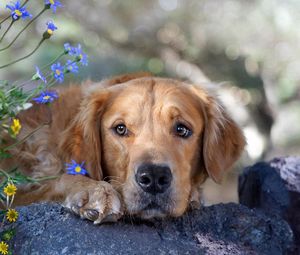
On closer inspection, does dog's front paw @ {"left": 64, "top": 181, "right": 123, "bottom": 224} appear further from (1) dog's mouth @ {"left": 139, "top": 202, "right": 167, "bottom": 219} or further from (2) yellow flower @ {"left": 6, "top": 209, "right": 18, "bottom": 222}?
(2) yellow flower @ {"left": 6, "top": 209, "right": 18, "bottom": 222}

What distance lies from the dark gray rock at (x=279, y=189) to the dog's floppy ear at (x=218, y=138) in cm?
34

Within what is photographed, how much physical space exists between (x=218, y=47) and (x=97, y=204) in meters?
6.68

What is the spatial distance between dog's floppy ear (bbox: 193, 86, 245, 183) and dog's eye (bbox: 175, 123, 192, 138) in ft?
0.61

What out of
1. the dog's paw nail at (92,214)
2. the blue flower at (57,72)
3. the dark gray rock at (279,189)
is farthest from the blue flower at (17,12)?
the dark gray rock at (279,189)

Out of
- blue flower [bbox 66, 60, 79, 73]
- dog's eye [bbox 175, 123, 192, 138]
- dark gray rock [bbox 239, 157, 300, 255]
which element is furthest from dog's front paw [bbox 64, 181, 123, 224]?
dark gray rock [bbox 239, 157, 300, 255]

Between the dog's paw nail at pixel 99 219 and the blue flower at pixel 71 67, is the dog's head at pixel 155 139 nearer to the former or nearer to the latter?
the dog's paw nail at pixel 99 219

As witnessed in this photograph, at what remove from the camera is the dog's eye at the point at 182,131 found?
402 centimetres

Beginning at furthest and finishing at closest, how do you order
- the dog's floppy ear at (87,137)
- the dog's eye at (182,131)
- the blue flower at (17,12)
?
the dog's floppy ear at (87,137)
the dog's eye at (182,131)
the blue flower at (17,12)

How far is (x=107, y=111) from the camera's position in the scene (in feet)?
14.1

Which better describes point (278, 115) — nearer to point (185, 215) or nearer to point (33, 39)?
point (33, 39)

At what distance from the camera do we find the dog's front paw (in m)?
3.19

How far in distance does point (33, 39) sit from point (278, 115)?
14.7 ft

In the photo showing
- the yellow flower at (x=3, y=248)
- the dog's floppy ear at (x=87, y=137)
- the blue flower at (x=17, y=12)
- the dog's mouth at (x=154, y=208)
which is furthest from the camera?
the dog's floppy ear at (x=87, y=137)

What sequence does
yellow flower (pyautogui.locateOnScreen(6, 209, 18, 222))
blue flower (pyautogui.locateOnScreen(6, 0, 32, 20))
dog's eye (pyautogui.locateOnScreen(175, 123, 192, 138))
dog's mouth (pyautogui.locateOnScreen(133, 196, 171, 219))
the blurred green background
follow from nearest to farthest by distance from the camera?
yellow flower (pyautogui.locateOnScreen(6, 209, 18, 222))
blue flower (pyautogui.locateOnScreen(6, 0, 32, 20))
dog's mouth (pyautogui.locateOnScreen(133, 196, 171, 219))
dog's eye (pyautogui.locateOnScreen(175, 123, 192, 138))
the blurred green background
